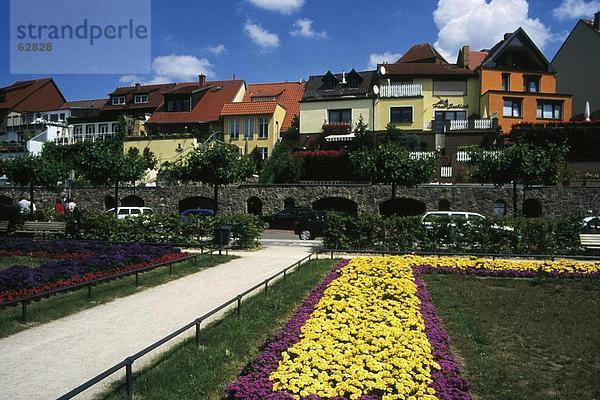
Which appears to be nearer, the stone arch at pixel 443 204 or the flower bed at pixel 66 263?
the flower bed at pixel 66 263

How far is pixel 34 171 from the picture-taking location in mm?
32438

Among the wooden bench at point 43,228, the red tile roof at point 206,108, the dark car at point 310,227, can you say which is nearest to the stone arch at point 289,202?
the dark car at point 310,227

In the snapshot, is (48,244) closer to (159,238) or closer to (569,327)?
(159,238)

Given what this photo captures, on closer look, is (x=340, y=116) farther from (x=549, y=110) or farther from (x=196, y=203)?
(x=549, y=110)

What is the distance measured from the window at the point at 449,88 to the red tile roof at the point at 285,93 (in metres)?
16.4

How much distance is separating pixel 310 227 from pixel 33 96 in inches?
2526

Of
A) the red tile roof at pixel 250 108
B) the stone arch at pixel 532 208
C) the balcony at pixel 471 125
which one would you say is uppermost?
the red tile roof at pixel 250 108

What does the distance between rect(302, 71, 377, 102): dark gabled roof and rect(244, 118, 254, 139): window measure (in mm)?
6544

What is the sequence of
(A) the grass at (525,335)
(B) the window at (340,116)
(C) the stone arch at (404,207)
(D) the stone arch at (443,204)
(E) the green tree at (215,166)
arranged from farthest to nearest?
(B) the window at (340,116)
(C) the stone arch at (404,207)
(D) the stone arch at (443,204)
(E) the green tree at (215,166)
(A) the grass at (525,335)

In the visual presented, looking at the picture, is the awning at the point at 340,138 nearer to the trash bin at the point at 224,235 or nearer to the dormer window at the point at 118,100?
the trash bin at the point at 224,235

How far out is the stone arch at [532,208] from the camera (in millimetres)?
30780

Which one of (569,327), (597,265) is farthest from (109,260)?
(597,265)

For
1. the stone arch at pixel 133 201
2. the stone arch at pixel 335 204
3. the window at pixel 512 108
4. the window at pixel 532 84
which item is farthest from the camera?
the window at pixel 532 84

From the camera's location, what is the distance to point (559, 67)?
52.7 meters
